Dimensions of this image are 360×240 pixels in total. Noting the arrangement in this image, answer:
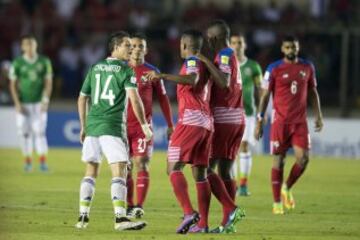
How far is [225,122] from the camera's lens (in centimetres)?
1406

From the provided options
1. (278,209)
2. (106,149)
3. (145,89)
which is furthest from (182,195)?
(278,209)

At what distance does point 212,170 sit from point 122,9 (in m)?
21.2

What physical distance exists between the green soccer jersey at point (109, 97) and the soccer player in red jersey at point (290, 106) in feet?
12.1

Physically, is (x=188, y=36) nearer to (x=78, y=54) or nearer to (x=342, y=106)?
(x=342, y=106)

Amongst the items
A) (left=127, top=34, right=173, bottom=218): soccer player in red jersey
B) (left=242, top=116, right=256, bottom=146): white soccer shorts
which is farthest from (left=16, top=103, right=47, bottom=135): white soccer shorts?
(left=127, top=34, right=173, bottom=218): soccer player in red jersey

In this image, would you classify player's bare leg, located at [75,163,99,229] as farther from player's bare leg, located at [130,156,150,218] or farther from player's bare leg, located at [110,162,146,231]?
player's bare leg, located at [130,156,150,218]

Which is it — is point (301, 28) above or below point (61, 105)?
above

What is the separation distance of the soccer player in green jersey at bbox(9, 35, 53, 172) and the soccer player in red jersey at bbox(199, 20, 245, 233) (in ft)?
32.2

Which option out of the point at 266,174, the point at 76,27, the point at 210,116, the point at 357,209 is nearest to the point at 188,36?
the point at 210,116

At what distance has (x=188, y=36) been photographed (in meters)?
13.2

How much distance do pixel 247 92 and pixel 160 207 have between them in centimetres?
391

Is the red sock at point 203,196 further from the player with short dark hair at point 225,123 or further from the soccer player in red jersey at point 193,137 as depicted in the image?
the player with short dark hair at point 225,123

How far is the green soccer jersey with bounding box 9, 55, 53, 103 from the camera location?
23.7 meters

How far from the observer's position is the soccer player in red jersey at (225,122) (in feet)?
44.4
